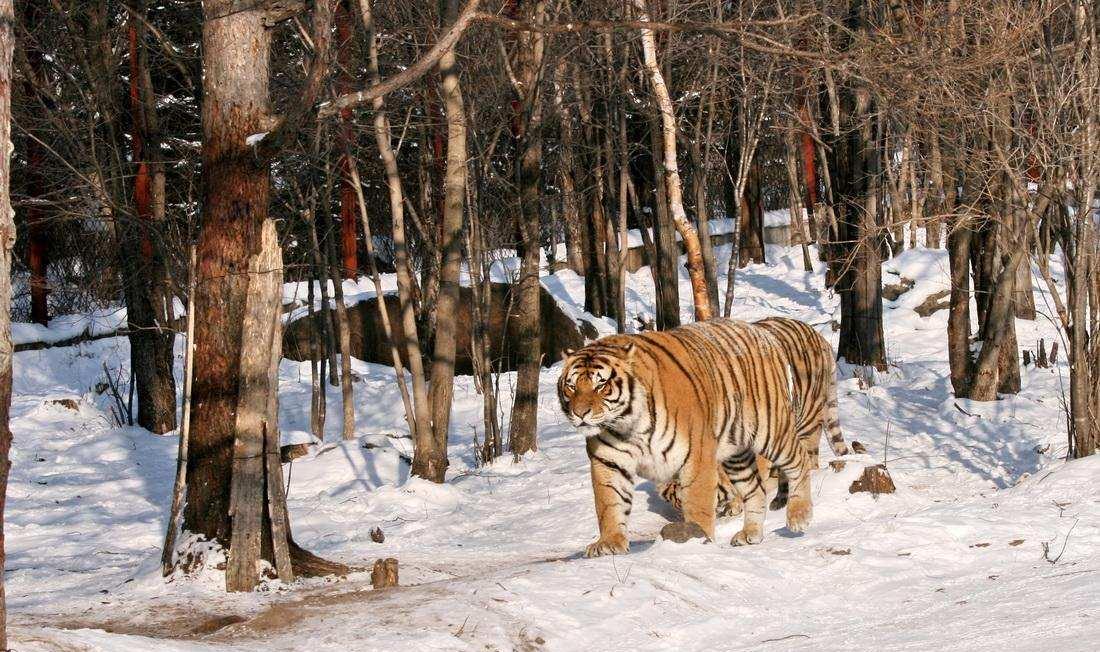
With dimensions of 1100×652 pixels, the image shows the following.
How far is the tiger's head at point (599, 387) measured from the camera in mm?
7328

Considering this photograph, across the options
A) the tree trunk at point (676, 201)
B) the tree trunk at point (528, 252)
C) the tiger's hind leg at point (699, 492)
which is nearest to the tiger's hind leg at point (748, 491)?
the tiger's hind leg at point (699, 492)

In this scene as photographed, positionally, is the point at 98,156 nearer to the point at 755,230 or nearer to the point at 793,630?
the point at 793,630

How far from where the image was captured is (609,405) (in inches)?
290

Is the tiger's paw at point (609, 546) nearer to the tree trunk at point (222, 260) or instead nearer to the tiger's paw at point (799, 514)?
the tiger's paw at point (799, 514)

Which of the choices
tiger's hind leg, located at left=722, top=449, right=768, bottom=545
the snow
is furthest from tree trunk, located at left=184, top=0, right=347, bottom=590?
the snow

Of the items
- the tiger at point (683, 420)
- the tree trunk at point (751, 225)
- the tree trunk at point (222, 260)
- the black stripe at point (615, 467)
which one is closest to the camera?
the tree trunk at point (222, 260)

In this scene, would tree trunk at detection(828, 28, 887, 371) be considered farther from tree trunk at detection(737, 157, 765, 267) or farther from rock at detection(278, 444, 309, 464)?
tree trunk at detection(737, 157, 765, 267)

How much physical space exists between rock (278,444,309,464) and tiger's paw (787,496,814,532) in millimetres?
6429

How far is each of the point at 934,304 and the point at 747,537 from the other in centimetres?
1578

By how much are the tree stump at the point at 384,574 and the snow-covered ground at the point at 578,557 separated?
0.15 meters

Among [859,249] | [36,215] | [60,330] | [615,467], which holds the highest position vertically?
[36,215]

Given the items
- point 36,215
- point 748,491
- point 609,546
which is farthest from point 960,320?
point 36,215

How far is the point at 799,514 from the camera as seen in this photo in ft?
27.5

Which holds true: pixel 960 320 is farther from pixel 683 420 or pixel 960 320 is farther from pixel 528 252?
pixel 683 420
